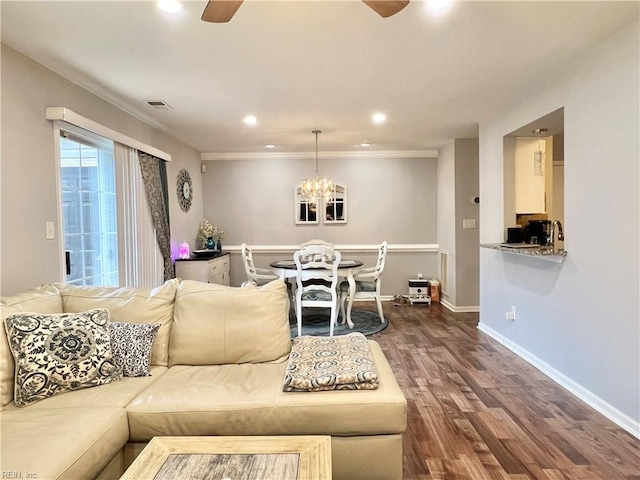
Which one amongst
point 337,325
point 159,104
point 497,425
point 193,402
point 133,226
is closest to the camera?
point 193,402

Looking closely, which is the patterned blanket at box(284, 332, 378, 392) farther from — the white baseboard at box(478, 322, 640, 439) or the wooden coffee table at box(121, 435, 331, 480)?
the white baseboard at box(478, 322, 640, 439)

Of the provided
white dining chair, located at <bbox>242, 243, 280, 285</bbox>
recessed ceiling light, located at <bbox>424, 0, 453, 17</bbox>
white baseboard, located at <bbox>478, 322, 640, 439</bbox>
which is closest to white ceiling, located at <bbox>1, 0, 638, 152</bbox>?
recessed ceiling light, located at <bbox>424, 0, 453, 17</bbox>

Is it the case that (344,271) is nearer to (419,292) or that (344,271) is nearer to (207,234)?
(419,292)

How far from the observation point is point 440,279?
6.35 meters

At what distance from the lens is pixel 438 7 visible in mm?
2131

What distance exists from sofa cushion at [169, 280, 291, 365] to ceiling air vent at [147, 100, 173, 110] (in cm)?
217

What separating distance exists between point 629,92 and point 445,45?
1.10m

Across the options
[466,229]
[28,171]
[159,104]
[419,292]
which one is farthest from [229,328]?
[419,292]

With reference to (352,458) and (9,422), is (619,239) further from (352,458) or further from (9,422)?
(9,422)

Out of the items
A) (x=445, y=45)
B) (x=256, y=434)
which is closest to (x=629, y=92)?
(x=445, y=45)

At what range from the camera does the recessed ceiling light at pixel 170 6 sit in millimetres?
2025

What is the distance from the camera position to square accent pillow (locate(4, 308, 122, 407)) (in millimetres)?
1832

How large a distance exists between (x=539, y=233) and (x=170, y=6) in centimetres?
351

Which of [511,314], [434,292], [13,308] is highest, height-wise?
[13,308]
